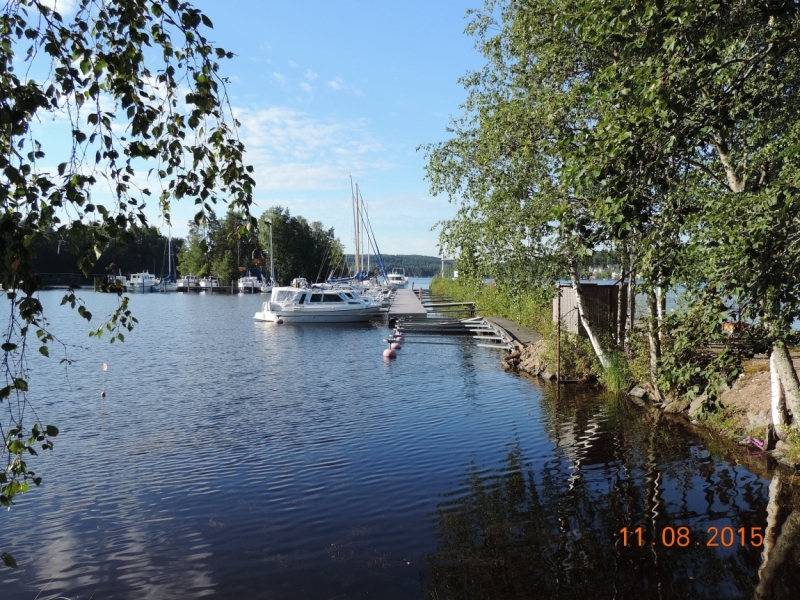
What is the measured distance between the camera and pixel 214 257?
11344 cm

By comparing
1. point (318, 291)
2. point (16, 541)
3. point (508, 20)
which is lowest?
point (16, 541)

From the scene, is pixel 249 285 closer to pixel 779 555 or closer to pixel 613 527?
pixel 613 527

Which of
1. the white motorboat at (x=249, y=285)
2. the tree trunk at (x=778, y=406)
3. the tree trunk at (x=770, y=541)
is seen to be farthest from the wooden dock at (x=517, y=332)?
the white motorboat at (x=249, y=285)

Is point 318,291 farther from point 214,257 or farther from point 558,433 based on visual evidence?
point 214,257

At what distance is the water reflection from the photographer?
6418 mm

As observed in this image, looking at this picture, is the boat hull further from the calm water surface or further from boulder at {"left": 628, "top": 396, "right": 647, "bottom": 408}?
boulder at {"left": 628, "top": 396, "right": 647, "bottom": 408}

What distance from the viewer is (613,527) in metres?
7.79

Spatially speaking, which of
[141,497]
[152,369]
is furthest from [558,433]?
[152,369]

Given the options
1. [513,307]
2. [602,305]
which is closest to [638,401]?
[602,305]

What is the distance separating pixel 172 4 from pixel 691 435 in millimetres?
11861
